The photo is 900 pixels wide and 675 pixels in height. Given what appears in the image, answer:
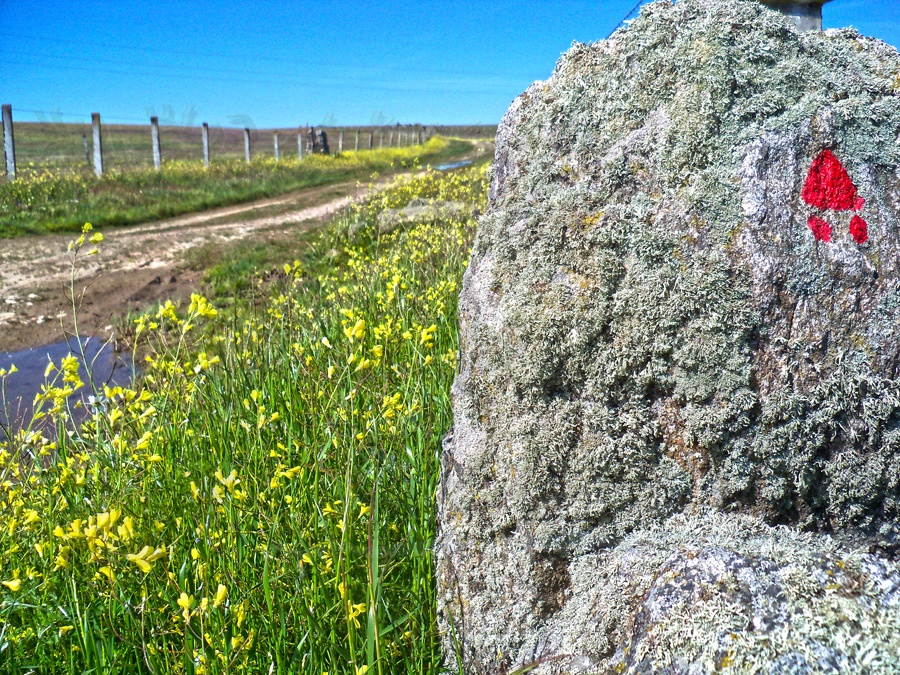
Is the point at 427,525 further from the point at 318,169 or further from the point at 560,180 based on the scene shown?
the point at 318,169

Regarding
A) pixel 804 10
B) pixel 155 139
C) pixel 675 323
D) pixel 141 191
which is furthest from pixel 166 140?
pixel 675 323

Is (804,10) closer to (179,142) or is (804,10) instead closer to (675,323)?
(675,323)

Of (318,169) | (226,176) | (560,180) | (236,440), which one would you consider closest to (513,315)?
(560,180)

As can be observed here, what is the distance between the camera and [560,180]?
5.47 ft

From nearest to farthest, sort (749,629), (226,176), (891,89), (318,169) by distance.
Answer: (749,629)
(891,89)
(226,176)
(318,169)

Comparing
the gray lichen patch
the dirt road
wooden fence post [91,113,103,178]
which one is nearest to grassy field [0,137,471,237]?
wooden fence post [91,113,103,178]

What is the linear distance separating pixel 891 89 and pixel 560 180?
875 millimetres

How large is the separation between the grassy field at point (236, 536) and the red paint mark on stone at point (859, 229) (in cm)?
132

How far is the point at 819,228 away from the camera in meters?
1.42

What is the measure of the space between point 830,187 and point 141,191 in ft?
57.9

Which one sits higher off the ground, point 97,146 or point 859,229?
point 97,146

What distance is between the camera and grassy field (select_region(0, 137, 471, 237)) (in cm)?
1271

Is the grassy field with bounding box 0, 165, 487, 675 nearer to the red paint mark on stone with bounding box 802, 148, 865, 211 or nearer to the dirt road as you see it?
the red paint mark on stone with bounding box 802, 148, 865, 211

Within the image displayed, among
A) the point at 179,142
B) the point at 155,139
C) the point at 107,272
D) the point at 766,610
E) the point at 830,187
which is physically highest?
the point at 179,142
